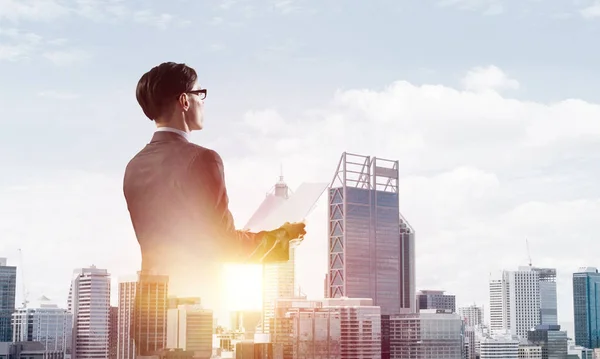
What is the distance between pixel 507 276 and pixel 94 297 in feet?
90.4

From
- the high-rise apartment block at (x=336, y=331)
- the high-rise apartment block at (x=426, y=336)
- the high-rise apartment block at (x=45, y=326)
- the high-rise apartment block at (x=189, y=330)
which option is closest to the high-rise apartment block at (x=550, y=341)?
the high-rise apartment block at (x=426, y=336)

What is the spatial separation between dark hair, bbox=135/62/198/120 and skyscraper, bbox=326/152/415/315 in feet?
99.5

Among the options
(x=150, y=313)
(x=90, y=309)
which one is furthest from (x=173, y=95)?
(x=90, y=309)

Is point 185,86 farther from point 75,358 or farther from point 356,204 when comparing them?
point 356,204

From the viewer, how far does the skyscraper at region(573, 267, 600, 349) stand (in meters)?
41.1

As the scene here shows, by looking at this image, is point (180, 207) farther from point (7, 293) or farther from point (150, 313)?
point (7, 293)

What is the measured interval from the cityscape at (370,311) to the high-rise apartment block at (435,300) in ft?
0.12

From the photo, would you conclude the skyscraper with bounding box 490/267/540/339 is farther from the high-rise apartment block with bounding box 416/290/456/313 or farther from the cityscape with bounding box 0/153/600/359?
the high-rise apartment block with bounding box 416/290/456/313

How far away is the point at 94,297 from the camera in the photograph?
1967 cm

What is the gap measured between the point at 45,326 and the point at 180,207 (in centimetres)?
2231

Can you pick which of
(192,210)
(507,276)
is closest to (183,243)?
(192,210)

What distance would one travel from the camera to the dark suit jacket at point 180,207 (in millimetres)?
2566

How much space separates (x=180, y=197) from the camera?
264 centimetres

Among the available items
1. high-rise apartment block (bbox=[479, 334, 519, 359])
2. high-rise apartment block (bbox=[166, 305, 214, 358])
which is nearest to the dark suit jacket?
high-rise apartment block (bbox=[166, 305, 214, 358])
